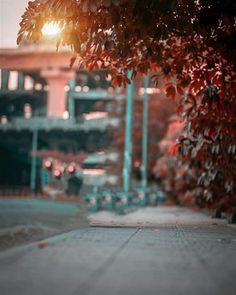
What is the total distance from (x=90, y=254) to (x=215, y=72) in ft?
18.1

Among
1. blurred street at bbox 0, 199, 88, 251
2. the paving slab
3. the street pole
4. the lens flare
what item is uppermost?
the street pole

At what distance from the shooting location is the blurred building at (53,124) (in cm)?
5562

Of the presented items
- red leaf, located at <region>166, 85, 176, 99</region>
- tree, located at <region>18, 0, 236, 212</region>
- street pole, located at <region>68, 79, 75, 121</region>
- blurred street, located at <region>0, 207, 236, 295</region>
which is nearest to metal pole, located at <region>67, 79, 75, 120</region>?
street pole, located at <region>68, 79, 75, 121</region>

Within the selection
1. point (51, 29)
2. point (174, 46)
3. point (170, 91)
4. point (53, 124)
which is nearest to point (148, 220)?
point (170, 91)

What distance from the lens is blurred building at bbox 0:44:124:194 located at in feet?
182

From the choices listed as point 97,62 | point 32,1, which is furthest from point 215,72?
point 32,1

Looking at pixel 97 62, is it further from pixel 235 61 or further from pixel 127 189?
pixel 127 189

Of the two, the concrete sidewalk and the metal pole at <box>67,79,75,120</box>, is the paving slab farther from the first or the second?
the metal pole at <box>67,79,75,120</box>

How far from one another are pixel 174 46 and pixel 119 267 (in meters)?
6.30

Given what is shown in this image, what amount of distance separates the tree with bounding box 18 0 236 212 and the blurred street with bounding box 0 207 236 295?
10.8ft

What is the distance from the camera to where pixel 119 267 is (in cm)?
732

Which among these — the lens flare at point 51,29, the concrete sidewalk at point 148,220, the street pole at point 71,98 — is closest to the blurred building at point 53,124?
the street pole at point 71,98

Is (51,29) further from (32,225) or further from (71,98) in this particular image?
(71,98)

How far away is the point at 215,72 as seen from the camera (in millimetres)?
12398
